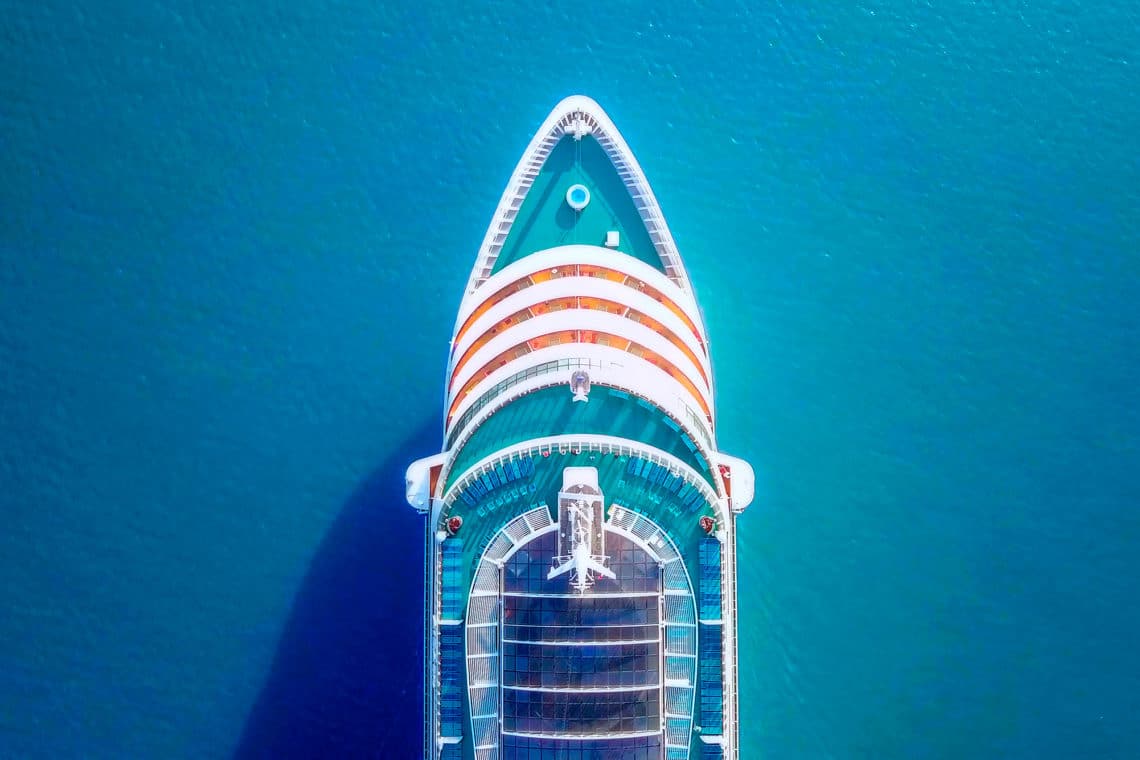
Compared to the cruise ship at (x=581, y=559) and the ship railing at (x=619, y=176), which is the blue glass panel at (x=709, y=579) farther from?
the ship railing at (x=619, y=176)

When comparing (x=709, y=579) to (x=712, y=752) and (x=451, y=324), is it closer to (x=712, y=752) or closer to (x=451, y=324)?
(x=712, y=752)

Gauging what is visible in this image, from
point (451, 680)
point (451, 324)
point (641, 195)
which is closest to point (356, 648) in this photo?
point (451, 680)

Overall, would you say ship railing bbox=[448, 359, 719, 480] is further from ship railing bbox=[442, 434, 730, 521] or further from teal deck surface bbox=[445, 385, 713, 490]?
ship railing bbox=[442, 434, 730, 521]

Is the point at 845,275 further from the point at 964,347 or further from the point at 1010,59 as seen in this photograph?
the point at 1010,59

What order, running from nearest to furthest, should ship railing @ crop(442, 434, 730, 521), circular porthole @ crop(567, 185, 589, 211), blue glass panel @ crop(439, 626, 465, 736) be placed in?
ship railing @ crop(442, 434, 730, 521)
blue glass panel @ crop(439, 626, 465, 736)
circular porthole @ crop(567, 185, 589, 211)

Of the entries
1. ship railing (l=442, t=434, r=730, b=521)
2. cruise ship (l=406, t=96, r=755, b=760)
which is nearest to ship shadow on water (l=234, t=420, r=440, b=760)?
cruise ship (l=406, t=96, r=755, b=760)

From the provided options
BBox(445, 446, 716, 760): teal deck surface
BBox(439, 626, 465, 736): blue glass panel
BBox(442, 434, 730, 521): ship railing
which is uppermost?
BBox(442, 434, 730, 521): ship railing
